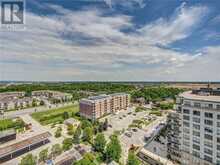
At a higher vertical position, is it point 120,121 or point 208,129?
point 208,129

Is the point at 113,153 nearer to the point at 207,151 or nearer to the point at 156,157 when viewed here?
the point at 156,157

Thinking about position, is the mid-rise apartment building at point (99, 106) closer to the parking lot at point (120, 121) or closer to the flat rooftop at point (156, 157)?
the parking lot at point (120, 121)

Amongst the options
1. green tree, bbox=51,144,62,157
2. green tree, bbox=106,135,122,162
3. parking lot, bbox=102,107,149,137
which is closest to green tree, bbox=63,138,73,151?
green tree, bbox=51,144,62,157

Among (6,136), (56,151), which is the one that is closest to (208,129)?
(56,151)

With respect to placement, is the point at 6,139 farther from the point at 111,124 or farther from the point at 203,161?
the point at 203,161

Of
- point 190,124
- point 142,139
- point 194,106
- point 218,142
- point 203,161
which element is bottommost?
point 142,139

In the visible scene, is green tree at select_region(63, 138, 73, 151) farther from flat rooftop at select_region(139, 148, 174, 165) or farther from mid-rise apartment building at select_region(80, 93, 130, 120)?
mid-rise apartment building at select_region(80, 93, 130, 120)

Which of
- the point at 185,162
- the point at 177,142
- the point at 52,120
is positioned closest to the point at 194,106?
the point at 177,142
